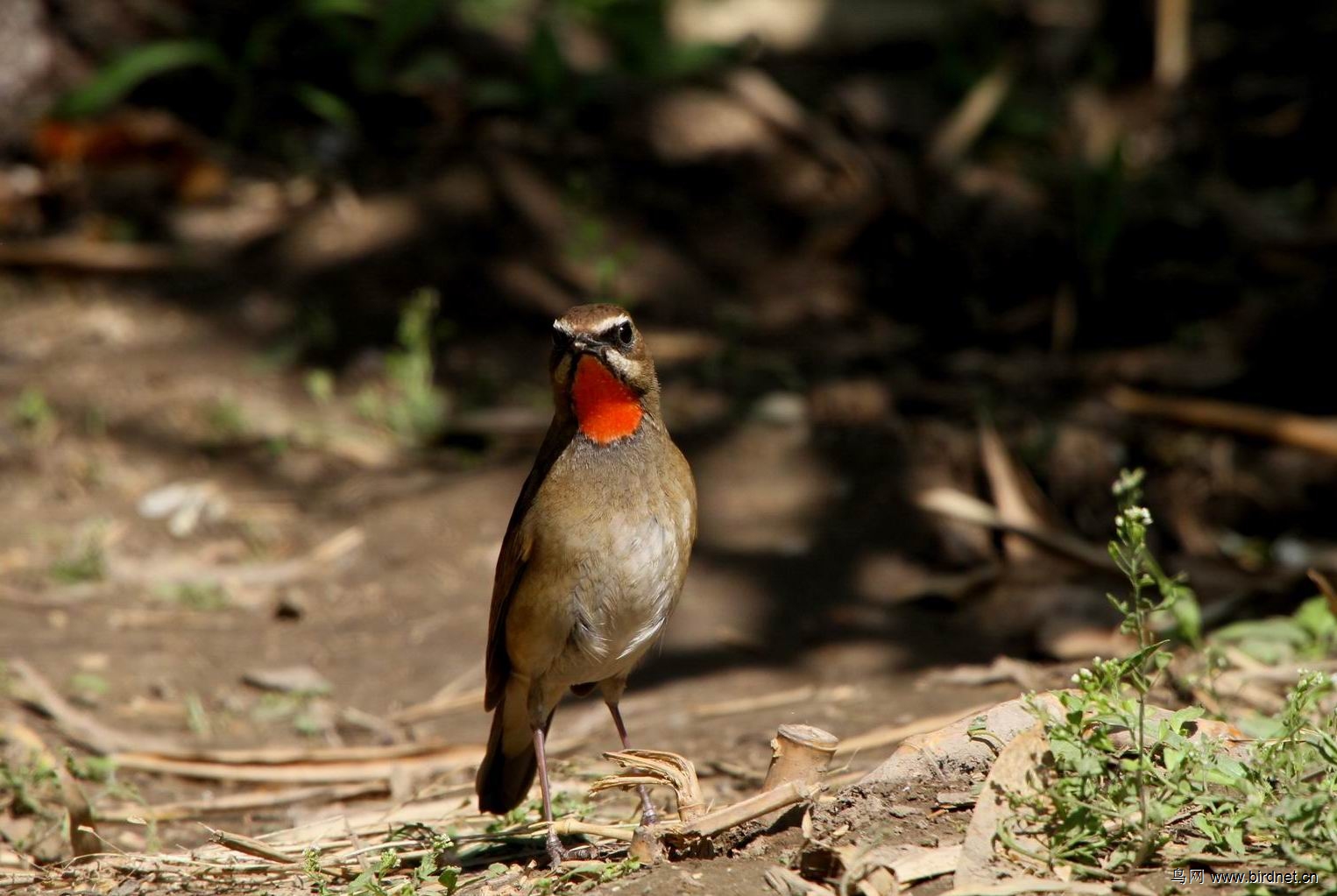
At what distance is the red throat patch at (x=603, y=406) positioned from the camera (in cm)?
423

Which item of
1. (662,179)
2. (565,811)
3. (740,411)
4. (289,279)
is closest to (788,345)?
(740,411)

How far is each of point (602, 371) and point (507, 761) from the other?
4.12 feet

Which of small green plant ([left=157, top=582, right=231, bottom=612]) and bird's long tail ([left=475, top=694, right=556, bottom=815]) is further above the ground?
small green plant ([left=157, top=582, right=231, bottom=612])

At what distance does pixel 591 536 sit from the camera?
4.12m

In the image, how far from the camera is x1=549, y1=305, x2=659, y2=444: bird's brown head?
411cm

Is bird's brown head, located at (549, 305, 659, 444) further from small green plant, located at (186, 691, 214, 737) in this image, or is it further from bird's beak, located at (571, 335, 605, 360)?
small green plant, located at (186, 691, 214, 737)

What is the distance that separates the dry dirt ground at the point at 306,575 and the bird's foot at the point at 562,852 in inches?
27.3

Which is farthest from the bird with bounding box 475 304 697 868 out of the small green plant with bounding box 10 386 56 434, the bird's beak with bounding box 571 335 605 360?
the small green plant with bounding box 10 386 56 434

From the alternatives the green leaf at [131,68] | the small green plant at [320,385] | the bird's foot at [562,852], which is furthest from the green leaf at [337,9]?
the bird's foot at [562,852]

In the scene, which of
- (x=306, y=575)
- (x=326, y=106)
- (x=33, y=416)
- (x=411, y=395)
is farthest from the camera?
(x=326, y=106)

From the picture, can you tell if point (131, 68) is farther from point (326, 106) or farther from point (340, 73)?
point (340, 73)

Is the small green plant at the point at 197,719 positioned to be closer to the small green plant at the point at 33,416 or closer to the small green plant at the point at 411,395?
the small green plant at the point at 411,395

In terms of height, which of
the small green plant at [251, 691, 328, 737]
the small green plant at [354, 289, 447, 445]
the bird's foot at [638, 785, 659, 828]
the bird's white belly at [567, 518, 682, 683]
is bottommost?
the bird's foot at [638, 785, 659, 828]

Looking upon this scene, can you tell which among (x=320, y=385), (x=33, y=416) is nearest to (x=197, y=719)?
(x=320, y=385)
